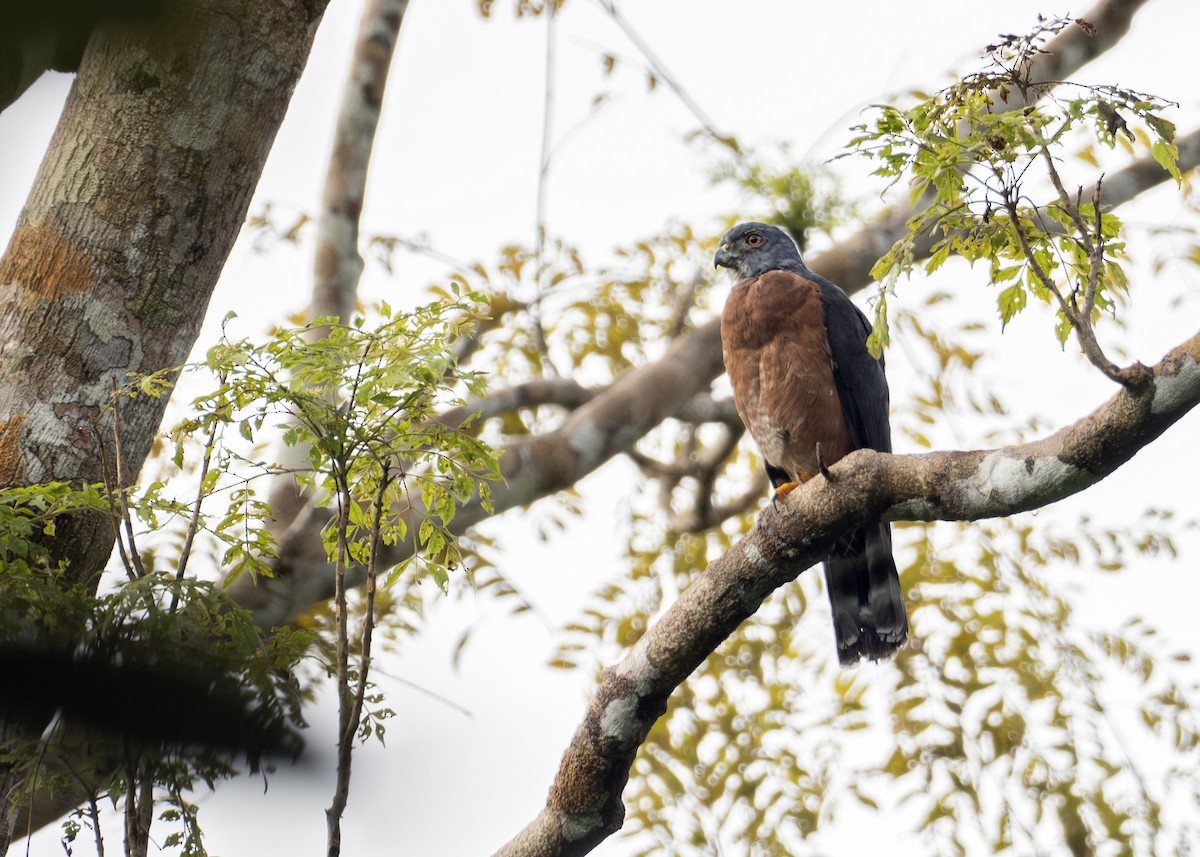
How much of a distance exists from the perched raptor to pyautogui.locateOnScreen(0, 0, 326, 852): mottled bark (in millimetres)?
1978

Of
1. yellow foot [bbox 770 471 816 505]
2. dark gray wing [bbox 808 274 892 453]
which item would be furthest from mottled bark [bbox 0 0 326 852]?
dark gray wing [bbox 808 274 892 453]

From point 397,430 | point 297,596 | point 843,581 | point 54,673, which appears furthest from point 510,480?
point 54,673

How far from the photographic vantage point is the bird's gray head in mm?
4594

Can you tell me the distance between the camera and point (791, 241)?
473 centimetres

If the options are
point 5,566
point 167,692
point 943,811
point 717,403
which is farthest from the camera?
point 717,403

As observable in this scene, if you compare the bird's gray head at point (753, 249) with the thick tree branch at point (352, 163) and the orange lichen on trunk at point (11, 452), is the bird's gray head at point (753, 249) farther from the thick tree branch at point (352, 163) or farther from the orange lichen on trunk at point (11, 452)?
the orange lichen on trunk at point (11, 452)

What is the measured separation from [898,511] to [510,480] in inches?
86.9

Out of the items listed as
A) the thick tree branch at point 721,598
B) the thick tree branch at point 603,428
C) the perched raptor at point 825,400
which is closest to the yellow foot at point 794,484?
the perched raptor at point 825,400

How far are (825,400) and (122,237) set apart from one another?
2.37 m

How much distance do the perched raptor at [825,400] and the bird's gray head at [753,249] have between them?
0.44 meters

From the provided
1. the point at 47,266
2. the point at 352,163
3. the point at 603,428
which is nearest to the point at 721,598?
the point at 47,266

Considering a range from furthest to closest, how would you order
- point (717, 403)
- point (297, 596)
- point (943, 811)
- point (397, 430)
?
point (717, 403)
point (943, 811)
point (297, 596)
point (397, 430)

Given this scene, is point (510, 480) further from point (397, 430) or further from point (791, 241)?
point (397, 430)

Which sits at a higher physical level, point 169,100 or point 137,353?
point 169,100
